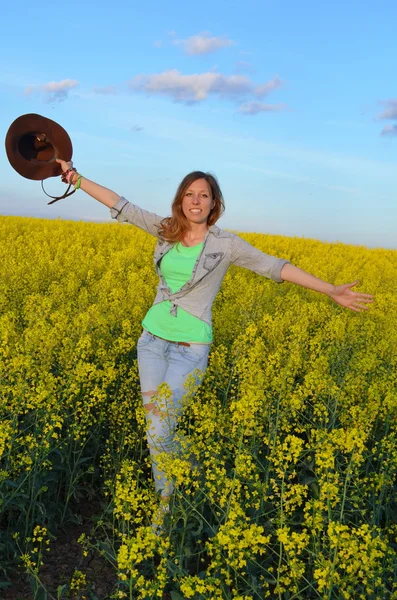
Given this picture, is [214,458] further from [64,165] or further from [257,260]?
[64,165]

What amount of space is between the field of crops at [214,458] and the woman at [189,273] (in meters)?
0.36

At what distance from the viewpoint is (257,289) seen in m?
10.7

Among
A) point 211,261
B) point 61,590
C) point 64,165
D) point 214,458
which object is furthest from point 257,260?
point 61,590

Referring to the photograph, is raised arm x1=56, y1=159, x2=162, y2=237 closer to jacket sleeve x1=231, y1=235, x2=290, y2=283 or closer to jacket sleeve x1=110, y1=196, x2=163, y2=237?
jacket sleeve x1=110, y1=196, x2=163, y2=237

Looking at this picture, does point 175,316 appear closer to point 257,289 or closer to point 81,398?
point 81,398

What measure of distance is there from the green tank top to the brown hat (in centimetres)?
140

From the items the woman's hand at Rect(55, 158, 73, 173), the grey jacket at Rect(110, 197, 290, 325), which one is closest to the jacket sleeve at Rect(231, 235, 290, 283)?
the grey jacket at Rect(110, 197, 290, 325)

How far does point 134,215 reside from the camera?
17.1ft

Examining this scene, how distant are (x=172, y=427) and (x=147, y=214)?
200 cm

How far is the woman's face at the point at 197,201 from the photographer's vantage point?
4.91 meters

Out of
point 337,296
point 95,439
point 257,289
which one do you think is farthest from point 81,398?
point 257,289

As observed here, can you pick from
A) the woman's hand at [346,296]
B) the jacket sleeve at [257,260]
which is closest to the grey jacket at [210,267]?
the jacket sleeve at [257,260]

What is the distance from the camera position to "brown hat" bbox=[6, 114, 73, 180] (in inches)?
210

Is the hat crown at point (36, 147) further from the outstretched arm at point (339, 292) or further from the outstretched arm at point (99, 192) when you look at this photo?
Result: the outstretched arm at point (339, 292)
